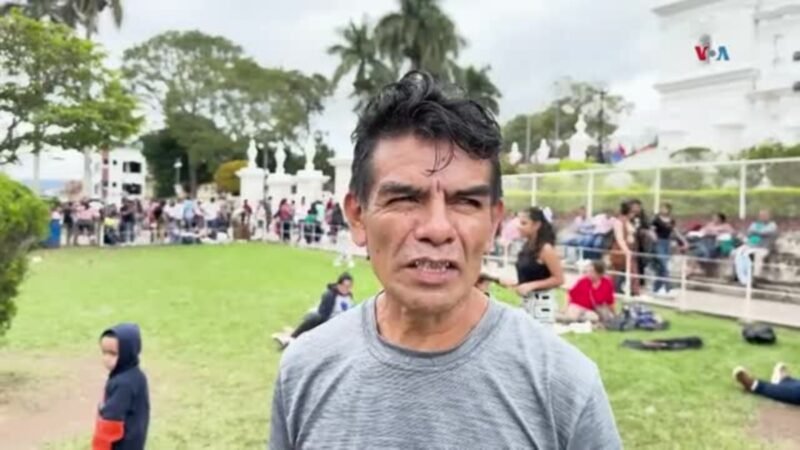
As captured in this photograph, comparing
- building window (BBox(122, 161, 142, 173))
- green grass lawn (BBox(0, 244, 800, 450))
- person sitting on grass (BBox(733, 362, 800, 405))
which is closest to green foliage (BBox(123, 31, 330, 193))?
building window (BBox(122, 161, 142, 173))

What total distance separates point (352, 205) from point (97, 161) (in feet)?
169

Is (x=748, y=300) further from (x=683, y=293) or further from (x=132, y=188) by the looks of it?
(x=132, y=188)

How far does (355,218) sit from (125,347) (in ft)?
11.0

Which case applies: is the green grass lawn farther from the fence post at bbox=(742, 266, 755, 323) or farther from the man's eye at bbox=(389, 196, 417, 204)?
the man's eye at bbox=(389, 196, 417, 204)

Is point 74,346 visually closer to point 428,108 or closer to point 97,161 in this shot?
point 428,108

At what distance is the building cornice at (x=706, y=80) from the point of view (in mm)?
33125

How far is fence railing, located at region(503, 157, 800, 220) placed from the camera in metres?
13.5

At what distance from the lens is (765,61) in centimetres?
3353

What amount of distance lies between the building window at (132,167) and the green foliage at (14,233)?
208 feet

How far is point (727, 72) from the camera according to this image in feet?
110

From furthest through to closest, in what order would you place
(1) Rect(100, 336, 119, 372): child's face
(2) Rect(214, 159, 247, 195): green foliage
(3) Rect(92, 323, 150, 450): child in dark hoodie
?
(2) Rect(214, 159, 247, 195): green foliage → (1) Rect(100, 336, 119, 372): child's face → (3) Rect(92, 323, 150, 450): child in dark hoodie

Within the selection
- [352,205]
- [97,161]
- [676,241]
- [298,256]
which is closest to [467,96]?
[352,205]

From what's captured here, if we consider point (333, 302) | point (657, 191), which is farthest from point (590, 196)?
point (333, 302)

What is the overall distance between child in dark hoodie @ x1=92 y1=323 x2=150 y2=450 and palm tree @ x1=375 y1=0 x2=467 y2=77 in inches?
1433
